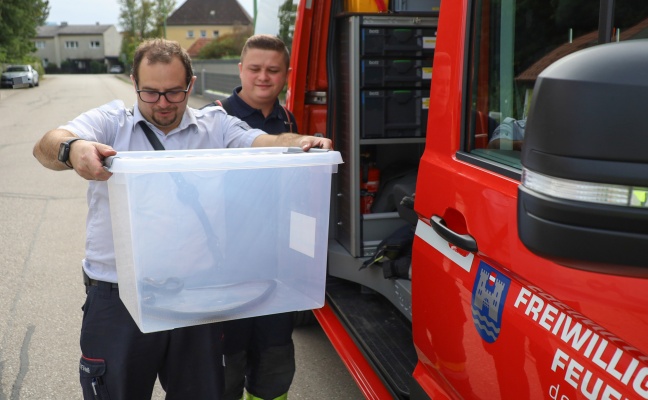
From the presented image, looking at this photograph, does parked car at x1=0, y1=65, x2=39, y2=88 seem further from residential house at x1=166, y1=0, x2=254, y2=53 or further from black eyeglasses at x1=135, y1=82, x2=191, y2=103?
residential house at x1=166, y1=0, x2=254, y2=53

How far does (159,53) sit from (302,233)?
79cm

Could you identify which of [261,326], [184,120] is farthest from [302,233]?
[261,326]

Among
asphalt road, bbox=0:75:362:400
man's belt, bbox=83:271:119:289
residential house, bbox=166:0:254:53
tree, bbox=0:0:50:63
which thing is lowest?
asphalt road, bbox=0:75:362:400

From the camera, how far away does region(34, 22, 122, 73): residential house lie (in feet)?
372

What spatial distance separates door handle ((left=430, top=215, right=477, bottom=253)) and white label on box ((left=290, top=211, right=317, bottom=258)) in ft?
1.25

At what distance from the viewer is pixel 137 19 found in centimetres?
8206

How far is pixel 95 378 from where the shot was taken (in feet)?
7.37

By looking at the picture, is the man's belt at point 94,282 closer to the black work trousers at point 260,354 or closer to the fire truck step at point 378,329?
the black work trousers at point 260,354

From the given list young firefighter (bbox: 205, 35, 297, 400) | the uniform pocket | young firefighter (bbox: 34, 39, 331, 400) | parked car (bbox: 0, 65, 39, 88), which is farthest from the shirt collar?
parked car (bbox: 0, 65, 39, 88)

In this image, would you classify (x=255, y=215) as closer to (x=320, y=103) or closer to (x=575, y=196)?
(x=575, y=196)

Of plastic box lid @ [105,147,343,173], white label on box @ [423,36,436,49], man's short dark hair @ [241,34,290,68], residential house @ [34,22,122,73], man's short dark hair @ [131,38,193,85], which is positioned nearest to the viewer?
plastic box lid @ [105,147,343,173]

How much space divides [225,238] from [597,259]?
1.28 meters

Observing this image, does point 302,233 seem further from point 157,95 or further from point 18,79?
point 18,79

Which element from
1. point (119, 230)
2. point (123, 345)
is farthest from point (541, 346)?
point (123, 345)
